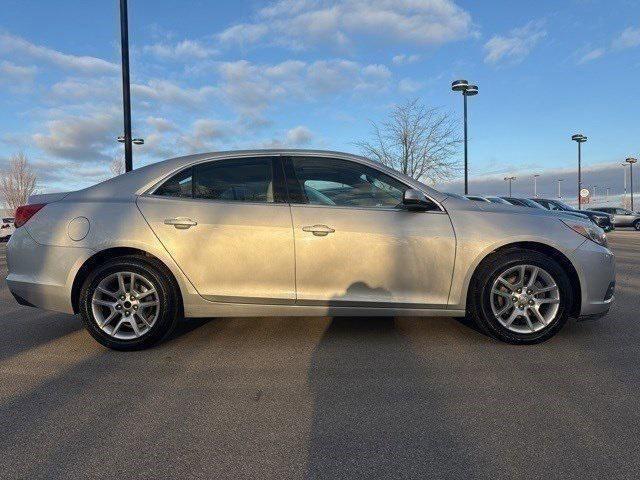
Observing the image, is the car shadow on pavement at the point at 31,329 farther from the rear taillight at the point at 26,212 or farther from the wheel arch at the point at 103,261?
the rear taillight at the point at 26,212

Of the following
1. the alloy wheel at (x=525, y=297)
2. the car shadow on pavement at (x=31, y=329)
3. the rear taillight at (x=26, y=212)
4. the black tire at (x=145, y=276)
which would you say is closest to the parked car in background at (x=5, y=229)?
the car shadow on pavement at (x=31, y=329)

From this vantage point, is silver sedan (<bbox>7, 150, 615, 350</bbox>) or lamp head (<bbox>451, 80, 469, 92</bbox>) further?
lamp head (<bbox>451, 80, 469, 92</bbox>)

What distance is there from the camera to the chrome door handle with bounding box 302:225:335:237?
3.73 metres

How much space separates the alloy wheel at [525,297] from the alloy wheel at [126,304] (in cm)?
273

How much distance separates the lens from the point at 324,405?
275 cm

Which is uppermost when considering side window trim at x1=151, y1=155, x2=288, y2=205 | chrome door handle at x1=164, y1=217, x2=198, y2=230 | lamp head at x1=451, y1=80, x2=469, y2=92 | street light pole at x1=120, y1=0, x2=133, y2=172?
lamp head at x1=451, y1=80, x2=469, y2=92

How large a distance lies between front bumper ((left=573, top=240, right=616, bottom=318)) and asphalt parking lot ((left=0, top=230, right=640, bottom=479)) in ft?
1.05

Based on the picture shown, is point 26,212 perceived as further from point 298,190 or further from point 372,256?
point 372,256

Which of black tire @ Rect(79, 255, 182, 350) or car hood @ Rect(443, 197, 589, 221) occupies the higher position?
car hood @ Rect(443, 197, 589, 221)

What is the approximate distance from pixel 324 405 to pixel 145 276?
6.11 ft

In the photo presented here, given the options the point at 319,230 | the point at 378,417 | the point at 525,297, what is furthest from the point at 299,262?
the point at 525,297

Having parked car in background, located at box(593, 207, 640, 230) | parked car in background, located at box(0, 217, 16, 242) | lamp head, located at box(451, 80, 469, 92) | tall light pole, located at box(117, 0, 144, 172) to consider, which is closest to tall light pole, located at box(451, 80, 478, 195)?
lamp head, located at box(451, 80, 469, 92)

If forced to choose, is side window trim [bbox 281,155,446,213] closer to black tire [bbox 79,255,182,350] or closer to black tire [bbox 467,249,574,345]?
black tire [bbox 467,249,574,345]

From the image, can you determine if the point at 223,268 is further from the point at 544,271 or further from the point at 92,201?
the point at 544,271
